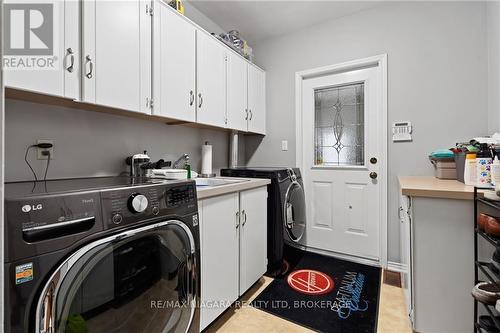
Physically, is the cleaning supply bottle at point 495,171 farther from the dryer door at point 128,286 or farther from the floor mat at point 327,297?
the dryer door at point 128,286

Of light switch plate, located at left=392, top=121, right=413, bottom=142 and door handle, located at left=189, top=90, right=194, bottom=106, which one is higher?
door handle, located at left=189, top=90, right=194, bottom=106

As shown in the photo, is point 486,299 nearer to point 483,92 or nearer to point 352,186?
point 352,186

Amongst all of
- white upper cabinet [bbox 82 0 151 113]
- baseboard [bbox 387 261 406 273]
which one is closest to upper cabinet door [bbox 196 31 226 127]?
white upper cabinet [bbox 82 0 151 113]

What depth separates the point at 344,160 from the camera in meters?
2.55

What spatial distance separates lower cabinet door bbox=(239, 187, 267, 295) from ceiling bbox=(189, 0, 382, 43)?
1774 mm

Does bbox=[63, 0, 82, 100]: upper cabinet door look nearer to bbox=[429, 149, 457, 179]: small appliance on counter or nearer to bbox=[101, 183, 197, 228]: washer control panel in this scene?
bbox=[101, 183, 197, 228]: washer control panel

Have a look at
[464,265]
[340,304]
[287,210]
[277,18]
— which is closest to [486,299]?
[464,265]

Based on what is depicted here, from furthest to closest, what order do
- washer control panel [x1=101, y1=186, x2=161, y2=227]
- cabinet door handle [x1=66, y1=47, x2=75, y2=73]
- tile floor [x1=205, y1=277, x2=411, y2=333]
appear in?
tile floor [x1=205, y1=277, x2=411, y2=333] → cabinet door handle [x1=66, y1=47, x2=75, y2=73] → washer control panel [x1=101, y1=186, x2=161, y2=227]

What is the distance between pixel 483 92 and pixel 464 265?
1.51 meters

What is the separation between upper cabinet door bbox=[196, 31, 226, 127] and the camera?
1.93m

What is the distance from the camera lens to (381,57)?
7.52ft

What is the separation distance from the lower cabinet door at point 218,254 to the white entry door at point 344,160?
1.34 m

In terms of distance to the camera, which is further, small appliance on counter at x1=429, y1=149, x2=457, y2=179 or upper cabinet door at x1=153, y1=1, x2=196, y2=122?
small appliance on counter at x1=429, y1=149, x2=457, y2=179

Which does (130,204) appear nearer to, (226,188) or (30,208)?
(30,208)
